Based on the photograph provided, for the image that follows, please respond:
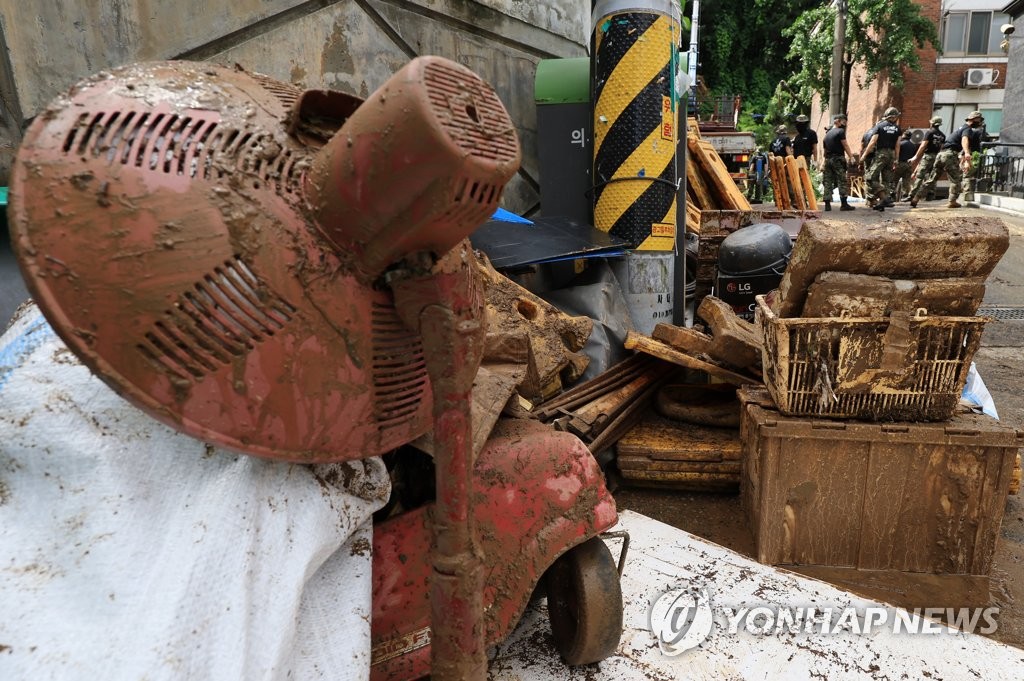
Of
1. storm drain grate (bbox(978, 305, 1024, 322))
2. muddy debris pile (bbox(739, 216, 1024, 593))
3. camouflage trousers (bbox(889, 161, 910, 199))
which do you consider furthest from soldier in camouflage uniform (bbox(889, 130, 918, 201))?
muddy debris pile (bbox(739, 216, 1024, 593))

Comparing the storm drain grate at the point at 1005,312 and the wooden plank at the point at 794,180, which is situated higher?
the wooden plank at the point at 794,180

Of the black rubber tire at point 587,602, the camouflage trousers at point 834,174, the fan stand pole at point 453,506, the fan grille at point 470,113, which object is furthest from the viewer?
the camouflage trousers at point 834,174

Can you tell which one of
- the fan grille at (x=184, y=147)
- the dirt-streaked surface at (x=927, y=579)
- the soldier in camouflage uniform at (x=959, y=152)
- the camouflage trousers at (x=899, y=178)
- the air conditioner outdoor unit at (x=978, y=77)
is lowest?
the dirt-streaked surface at (x=927, y=579)

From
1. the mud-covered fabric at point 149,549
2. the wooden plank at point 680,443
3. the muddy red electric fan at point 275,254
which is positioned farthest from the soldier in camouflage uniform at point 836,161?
the mud-covered fabric at point 149,549

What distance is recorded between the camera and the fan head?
90 cm

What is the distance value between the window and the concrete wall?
21852 millimetres

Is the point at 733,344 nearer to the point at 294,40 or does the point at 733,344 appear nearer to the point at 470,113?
the point at 470,113

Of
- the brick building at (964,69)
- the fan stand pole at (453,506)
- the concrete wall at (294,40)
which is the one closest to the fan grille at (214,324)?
the fan stand pole at (453,506)

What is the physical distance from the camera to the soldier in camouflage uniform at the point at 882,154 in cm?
1142

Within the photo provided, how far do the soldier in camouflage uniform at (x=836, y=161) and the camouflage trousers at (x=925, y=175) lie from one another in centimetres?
136

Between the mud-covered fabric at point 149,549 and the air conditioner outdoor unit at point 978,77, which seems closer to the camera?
the mud-covered fabric at point 149,549

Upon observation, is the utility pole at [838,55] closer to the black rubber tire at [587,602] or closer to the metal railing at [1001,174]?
the metal railing at [1001,174]

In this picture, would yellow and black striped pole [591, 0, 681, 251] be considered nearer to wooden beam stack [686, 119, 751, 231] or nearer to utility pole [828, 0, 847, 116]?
wooden beam stack [686, 119, 751, 231]

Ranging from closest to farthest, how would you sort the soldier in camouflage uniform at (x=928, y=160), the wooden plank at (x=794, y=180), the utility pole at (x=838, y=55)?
1. the wooden plank at (x=794, y=180)
2. the soldier in camouflage uniform at (x=928, y=160)
3. the utility pole at (x=838, y=55)
